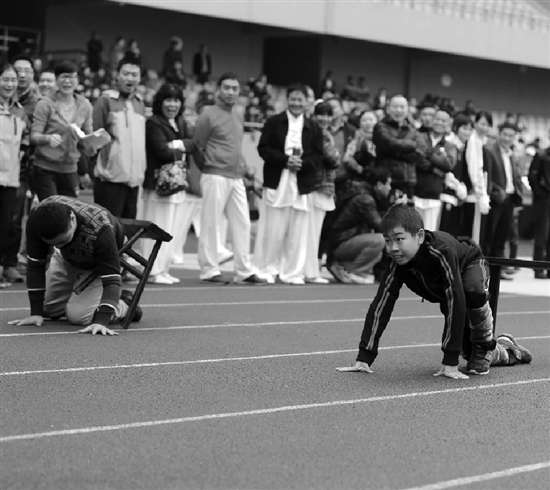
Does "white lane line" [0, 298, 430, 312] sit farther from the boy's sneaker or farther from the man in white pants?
the boy's sneaker

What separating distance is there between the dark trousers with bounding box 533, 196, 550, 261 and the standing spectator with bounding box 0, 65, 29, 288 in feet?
27.7

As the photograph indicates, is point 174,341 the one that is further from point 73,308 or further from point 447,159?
point 447,159

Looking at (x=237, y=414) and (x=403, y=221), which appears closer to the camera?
(x=237, y=414)

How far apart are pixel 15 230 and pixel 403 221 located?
Result: 616 cm

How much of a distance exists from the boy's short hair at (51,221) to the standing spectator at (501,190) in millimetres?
9427

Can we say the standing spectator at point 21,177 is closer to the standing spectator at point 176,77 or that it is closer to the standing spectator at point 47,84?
the standing spectator at point 47,84

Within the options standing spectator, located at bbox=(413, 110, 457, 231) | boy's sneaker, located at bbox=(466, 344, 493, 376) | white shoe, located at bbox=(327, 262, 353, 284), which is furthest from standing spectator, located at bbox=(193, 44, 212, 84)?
boy's sneaker, located at bbox=(466, 344, 493, 376)

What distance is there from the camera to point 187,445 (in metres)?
5.18

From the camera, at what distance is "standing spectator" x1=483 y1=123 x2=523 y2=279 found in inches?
645

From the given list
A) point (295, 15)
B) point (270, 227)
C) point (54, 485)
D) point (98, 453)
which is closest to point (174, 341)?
point (98, 453)

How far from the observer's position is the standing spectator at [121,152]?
1215cm

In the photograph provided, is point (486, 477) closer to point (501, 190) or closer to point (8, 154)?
point (8, 154)

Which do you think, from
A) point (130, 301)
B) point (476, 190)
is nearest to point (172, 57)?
point (476, 190)

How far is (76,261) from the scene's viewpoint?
873cm
